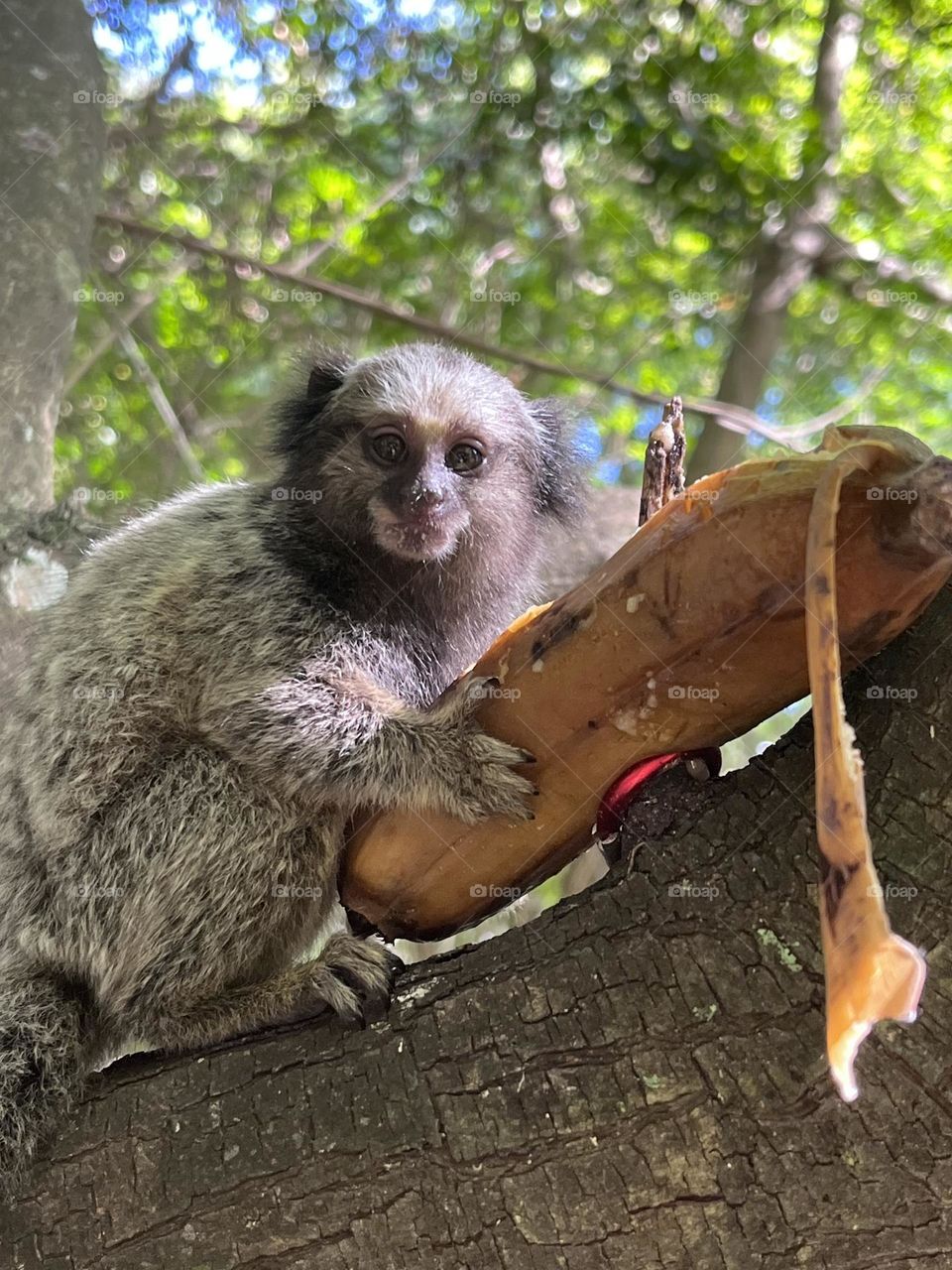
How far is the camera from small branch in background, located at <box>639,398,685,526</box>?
314 cm

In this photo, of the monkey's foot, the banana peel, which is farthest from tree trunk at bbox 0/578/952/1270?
the banana peel

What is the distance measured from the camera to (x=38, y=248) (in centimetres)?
545

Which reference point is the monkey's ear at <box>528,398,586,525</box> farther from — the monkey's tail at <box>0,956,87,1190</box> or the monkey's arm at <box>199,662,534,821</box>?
the monkey's tail at <box>0,956,87,1190</box>

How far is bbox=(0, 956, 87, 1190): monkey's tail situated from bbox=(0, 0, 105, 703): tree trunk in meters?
2.22

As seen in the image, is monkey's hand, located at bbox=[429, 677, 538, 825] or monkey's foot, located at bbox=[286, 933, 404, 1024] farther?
monkey's hand, located at bbox=[429, 677, 538, 825]

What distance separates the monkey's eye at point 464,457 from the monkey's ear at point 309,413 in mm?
503

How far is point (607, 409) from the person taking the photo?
32.8 ft

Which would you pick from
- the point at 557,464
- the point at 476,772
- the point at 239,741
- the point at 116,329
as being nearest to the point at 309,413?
the point at 557,464

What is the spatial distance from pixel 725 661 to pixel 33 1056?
89.3 inches

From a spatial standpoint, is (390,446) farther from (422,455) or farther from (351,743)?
(351,743)

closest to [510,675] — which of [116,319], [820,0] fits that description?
[116,319]

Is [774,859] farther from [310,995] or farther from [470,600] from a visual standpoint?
[470,600]

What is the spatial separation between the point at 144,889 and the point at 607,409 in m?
7.49

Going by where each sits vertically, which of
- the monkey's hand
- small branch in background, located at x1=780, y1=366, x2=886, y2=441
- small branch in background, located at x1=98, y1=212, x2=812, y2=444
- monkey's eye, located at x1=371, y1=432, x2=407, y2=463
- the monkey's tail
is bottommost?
the monkey's tail
